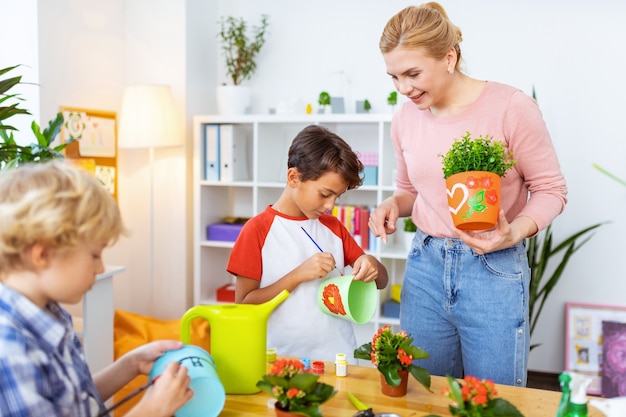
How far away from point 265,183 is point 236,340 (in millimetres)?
2380

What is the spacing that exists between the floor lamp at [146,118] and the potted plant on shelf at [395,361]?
246 cm

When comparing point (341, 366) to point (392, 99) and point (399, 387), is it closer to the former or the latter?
point (399, 387)

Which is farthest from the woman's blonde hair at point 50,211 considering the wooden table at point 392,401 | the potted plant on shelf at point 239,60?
the potted plant on shelf at point 239,60

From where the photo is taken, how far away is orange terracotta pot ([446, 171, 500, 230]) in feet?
4.28

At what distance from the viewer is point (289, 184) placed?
176 cm

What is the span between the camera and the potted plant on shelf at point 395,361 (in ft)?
3.97

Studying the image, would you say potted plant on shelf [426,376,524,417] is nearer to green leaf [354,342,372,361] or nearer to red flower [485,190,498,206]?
green leaf [354,342,372,361]

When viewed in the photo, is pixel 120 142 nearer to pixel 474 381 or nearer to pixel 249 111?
pixel 249 111

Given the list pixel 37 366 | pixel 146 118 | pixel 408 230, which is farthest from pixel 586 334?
pixel 37 366

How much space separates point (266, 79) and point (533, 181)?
2.58m

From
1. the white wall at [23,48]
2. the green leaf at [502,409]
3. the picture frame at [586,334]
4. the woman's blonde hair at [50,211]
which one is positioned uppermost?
the white wall at [23,48]

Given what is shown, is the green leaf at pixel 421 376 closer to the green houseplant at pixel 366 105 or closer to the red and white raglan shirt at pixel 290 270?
the red and white raglan shirt at pixel 290 270

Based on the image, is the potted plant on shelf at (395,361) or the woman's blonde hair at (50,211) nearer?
the woman's blonde hair at (50,211)

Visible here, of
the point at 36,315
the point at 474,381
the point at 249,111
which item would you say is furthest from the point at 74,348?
the point at 249,111
